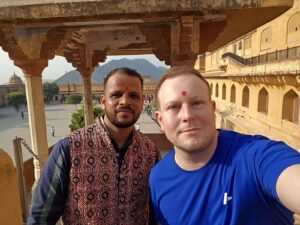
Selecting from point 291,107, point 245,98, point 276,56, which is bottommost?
point 291,107

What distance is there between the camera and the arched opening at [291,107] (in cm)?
1084

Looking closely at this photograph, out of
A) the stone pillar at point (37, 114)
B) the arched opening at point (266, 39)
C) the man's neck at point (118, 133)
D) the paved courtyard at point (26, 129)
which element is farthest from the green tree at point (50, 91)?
the man's neck at point (118, 133)

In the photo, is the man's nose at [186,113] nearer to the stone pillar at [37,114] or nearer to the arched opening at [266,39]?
the stone pillar at [37,114]

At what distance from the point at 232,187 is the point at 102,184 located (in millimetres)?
832

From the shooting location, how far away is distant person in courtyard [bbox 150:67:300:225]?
38.8 inches

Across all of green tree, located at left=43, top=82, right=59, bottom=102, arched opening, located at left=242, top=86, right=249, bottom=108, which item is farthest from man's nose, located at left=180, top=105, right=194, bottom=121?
green tree, located at left=43, top=82, right=59, bottom=102

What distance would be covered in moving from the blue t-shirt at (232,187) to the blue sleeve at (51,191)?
640mm

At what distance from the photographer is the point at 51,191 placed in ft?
4.86

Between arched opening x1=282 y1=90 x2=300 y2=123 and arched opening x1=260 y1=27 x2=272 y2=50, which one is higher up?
arched opening x1=260 y1=27 x2=272 y2=50

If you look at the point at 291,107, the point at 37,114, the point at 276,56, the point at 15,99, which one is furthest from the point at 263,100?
the point at 15,99

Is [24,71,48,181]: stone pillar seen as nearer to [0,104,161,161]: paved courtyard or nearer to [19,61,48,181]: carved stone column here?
[19,61,48,181]: carved stone column

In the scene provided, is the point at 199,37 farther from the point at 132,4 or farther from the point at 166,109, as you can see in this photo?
the point at 166,109

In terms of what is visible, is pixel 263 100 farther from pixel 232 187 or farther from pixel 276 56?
pixel 232 187

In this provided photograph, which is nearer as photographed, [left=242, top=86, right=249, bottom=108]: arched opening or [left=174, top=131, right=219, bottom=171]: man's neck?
[left=174, top=131, right=219, bottom=171]: man's neck
